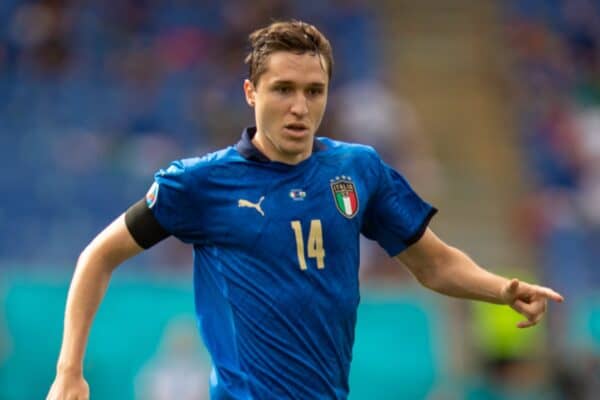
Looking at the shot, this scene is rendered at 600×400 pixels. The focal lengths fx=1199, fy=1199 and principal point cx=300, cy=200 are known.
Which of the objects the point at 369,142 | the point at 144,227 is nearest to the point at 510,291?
the point at 144,227

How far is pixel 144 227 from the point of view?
14.6ft

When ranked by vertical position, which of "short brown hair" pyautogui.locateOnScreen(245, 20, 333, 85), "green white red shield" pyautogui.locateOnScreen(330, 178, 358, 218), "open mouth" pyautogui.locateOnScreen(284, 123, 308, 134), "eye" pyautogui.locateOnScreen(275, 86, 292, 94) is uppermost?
"short brown hair" pyautogui.locateOnScreen(245, 20, 333, 85)

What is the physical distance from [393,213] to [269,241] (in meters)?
0.60

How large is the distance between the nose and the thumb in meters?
1.04

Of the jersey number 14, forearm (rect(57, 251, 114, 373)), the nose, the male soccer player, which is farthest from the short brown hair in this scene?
forearm (rect(57, 251, 114, 373))

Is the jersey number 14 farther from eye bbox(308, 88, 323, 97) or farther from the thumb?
the thumb

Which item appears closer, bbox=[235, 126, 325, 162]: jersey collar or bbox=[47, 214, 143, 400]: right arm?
bbox=[47, 214, 143, 400]: right arm

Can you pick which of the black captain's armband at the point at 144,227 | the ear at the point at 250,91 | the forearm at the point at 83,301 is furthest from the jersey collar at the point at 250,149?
the forearm at the point at 83,301

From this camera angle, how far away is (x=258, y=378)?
4348 mm

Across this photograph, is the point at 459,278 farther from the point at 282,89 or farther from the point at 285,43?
the point at 285,43

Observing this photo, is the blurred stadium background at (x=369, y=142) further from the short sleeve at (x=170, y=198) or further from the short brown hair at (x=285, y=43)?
the short brown hair at (x=285, y=43)

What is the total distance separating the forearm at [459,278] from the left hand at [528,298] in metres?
0.14

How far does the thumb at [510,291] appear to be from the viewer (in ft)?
15.2

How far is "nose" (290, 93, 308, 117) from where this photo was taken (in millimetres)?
4383
